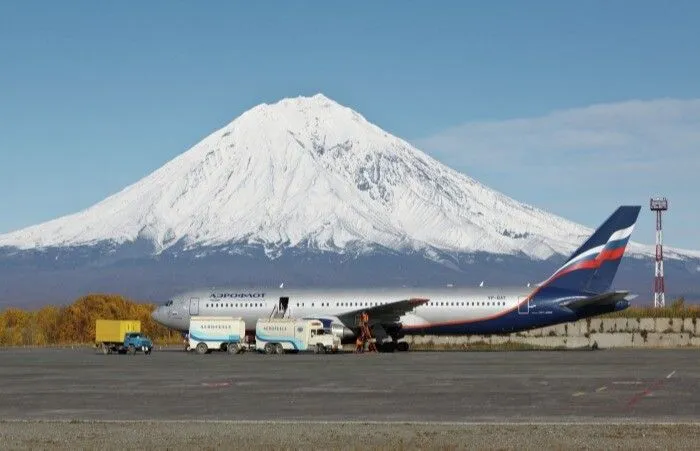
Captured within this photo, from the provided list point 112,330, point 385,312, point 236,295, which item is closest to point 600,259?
point 385,312

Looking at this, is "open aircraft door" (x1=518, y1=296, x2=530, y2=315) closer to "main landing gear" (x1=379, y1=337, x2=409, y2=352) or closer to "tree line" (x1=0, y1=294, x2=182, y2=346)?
"main landing gear" (x1=379, y1=337, x2=409, y2=352)

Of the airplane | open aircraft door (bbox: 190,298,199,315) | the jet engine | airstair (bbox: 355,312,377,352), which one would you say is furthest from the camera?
open aircraft door (bbox: 190,298,199,315)

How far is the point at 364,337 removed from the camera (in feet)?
244

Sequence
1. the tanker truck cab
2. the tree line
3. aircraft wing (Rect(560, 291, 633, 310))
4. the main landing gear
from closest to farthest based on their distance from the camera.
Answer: aircraft wing (Rect(560, 291, 633, 310)), the tanker truck cab, the main landing gear, the tree line

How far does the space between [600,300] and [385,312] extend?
40.7 feet

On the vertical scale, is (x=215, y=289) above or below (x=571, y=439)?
above

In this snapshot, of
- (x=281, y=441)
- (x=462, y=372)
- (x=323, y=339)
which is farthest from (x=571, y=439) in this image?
(x=323, y=339)

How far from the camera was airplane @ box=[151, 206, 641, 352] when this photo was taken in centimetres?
7238

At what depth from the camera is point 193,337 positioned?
240ft

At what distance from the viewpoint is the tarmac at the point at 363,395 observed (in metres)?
27.3

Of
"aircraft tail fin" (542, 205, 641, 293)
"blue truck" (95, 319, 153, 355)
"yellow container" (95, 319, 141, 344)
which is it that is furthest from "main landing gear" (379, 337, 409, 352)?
"yellow container" (95, 319, 141, 344)

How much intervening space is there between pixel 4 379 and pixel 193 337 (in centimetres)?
3036

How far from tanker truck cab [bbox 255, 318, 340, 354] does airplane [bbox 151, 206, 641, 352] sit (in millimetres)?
2132

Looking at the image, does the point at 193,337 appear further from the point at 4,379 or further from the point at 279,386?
the point at 279,386
